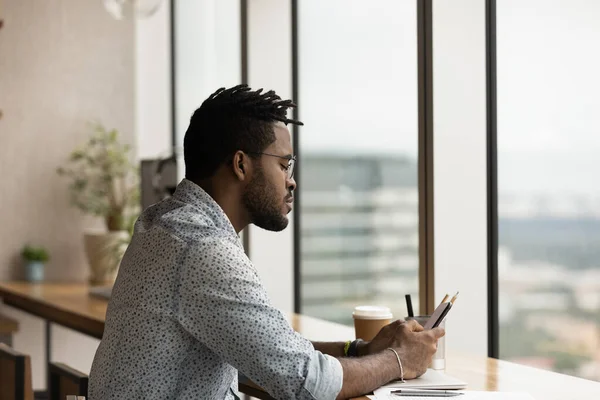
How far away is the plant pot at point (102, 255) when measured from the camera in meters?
4.52

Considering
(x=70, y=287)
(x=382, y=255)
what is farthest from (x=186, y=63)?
(x=382, y=255)

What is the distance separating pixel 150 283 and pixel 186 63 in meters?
3.64

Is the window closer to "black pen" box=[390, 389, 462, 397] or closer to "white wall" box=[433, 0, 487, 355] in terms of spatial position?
"white wall" box=[433, 0, 487, 355]

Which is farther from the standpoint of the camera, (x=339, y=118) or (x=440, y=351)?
(x=339, y=118)

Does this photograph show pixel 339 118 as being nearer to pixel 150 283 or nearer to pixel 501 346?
pixel 501 346

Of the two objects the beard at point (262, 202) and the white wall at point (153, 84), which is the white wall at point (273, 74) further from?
the beard at point (262, 202)

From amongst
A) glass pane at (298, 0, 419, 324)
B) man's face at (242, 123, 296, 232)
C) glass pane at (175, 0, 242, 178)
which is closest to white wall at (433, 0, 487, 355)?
glass pane at (298, 0, 419, 324)

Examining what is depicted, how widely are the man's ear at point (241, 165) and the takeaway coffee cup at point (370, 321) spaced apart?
63cm

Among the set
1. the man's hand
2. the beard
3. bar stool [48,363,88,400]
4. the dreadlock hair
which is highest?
the dreadlock hair

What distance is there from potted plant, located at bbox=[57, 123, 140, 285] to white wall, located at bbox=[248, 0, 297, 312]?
82cm

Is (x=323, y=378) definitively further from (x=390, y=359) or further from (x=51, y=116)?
(x=51, y=116)

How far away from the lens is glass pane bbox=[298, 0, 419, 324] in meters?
3.28

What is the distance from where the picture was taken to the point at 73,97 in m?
4.90

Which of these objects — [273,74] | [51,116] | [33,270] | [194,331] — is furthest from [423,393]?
[51,116]
